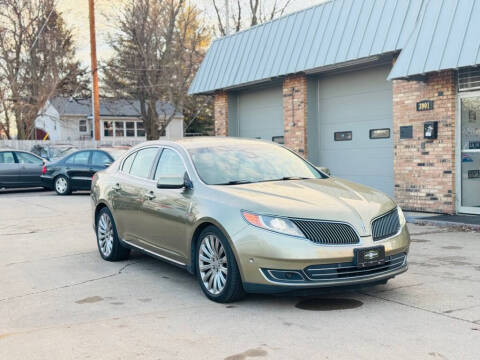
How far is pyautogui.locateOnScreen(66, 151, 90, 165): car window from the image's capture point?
60.3 ft

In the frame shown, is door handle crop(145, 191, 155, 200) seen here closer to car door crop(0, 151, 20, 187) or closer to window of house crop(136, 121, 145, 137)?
car door crop(0, 151, 20, 187)

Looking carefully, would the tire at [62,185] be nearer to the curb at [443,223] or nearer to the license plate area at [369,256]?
the curb at [443,223]

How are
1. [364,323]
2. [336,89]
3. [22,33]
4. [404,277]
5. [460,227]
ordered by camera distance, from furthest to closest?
[22,33]
[336,89]
[460,227]
[404,277]
[364,323]

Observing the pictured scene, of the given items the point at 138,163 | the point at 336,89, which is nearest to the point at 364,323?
the point at 138,163

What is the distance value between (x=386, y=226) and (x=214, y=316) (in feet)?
5.92

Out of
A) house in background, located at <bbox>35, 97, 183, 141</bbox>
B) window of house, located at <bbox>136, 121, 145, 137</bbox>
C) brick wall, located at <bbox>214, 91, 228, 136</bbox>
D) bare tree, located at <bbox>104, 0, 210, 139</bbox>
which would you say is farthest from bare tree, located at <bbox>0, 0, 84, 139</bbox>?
brick wall, located at <bbox>214, 91, 228, 136</bbox>

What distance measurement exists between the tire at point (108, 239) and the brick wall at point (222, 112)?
1066cm

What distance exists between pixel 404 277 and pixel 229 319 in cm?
236

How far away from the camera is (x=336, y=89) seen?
1468 centimetres

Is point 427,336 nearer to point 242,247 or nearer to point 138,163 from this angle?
point 242,247

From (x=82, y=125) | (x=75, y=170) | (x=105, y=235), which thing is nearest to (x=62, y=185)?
(x=75, y=170)

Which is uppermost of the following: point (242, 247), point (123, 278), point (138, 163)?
point (138, 163)

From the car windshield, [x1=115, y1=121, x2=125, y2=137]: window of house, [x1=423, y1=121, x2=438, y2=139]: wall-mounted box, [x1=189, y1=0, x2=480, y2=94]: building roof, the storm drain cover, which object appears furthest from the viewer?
[x1=115, y1=121, x2=125, y2=137]: window of house

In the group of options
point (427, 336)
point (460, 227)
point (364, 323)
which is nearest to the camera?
point (427, 336)
